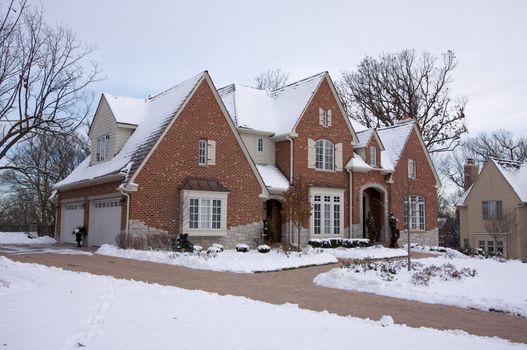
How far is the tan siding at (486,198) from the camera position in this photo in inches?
1366

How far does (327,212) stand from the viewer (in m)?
27.2

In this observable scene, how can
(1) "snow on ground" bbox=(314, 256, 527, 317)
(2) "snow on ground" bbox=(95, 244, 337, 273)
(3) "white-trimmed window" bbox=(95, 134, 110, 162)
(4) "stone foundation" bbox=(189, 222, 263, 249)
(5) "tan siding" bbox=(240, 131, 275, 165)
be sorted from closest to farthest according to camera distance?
(1) "snow on ground" bbox=(314, 256, 527, 317) < (2) "snow on ground" bbox=(95, 244, 337, 273) < (4) "stone foundation" bbox=(189, 222, 263, 249) < (3) "white-trimmed window" bbox=(95, 134, 110, 162) < (5) "tan siding" bbox=(240, 131, 275, 165)

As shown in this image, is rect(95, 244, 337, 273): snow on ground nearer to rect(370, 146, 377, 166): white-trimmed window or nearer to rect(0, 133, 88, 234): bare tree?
rect(370, 146, 377, 166): white-trimmed window

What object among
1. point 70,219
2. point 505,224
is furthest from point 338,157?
point 70,219

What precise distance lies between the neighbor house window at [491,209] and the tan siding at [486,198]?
280 millimetres

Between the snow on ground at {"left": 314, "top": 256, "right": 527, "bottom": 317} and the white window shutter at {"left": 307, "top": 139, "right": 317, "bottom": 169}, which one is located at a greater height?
the white window shutter at {"left": 307, "top": 139, "right": 317, "bottom": 169}

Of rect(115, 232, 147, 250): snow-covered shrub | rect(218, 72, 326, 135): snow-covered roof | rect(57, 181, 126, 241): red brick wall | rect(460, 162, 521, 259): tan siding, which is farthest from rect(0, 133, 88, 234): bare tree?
rect(460, 162, 521, 259): tan siding

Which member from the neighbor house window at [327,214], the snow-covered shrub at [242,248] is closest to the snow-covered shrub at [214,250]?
the snow-covered shrub at [242,248]

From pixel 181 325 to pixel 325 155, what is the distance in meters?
21.2

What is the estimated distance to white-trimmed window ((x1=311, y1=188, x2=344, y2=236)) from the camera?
26562 millimetres

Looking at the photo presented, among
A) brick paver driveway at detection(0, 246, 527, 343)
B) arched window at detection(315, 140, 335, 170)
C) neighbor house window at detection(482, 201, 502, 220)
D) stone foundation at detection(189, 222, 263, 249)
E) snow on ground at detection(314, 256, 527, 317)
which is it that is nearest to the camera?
brick paver driveway at detection(0, 246, 527, 343)

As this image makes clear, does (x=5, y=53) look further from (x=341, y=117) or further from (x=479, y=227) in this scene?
(x=479, y=227)

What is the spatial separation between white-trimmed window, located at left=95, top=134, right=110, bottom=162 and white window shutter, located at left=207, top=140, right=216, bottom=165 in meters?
4.96

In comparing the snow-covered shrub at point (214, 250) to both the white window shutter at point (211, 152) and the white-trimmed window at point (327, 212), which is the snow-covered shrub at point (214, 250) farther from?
the white-trimmed window at point (327, 212)
